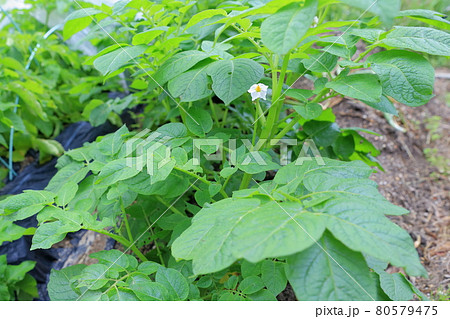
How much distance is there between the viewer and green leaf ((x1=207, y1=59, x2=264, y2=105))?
40.3 inches

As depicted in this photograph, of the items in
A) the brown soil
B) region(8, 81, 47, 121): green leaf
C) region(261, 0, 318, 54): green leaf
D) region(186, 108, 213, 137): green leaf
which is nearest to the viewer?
region(261, 0, 318, 54): green leaf

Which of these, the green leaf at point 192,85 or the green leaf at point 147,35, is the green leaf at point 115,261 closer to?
the green leaf at point 192,85

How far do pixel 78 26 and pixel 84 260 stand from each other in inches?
45.8

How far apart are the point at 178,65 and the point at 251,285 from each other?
680mm

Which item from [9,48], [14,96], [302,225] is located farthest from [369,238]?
[9,48]

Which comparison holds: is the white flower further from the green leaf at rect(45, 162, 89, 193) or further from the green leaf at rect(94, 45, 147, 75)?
the green leaf at rect(45, 162, 89, 193)

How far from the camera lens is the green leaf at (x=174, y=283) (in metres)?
0.93

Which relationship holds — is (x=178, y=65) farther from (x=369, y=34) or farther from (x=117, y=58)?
(x=369, y=34)

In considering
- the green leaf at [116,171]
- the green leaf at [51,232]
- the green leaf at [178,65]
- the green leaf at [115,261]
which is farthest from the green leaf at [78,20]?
the green leaf at [115,261]

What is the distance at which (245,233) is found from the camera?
65cm

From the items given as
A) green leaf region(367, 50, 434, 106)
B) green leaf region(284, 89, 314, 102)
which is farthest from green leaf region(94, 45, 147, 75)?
green leaf region(367, 50, 434, 106)

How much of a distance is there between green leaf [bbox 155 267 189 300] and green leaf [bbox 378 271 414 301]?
50 centimetres

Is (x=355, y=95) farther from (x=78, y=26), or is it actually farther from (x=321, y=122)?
(x=78, y=26)

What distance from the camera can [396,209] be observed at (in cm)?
74
